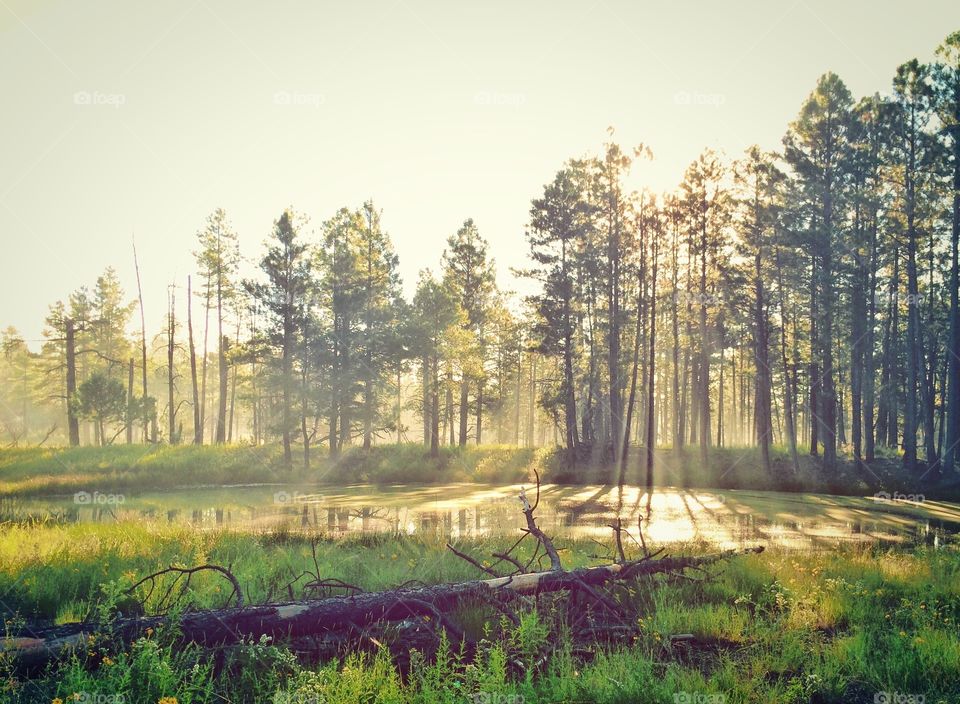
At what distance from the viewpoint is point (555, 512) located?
62.2ft

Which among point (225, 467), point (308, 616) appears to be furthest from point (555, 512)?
point (225, 467)

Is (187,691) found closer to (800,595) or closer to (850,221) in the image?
(800,595)

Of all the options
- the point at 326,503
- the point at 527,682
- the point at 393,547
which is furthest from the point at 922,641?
the point at 326,503

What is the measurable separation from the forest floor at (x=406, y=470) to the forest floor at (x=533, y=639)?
16917 millimetres

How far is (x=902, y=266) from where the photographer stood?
34688 millimetres

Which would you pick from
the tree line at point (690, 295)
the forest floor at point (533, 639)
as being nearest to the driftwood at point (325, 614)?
the forest floor at point (533, 639)

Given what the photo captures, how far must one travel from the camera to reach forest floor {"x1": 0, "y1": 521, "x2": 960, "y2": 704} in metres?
4.70

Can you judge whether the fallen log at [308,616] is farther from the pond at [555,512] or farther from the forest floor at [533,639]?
the pond at [555,512]

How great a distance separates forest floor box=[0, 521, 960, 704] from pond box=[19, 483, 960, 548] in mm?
3217

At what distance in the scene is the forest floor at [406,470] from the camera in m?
26.0

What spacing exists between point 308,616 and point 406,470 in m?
26.3

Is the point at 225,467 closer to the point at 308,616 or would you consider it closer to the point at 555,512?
the point at 555,512

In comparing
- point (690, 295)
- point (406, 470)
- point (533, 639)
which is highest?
point (690, 295)

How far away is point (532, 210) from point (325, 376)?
55.1 feet
